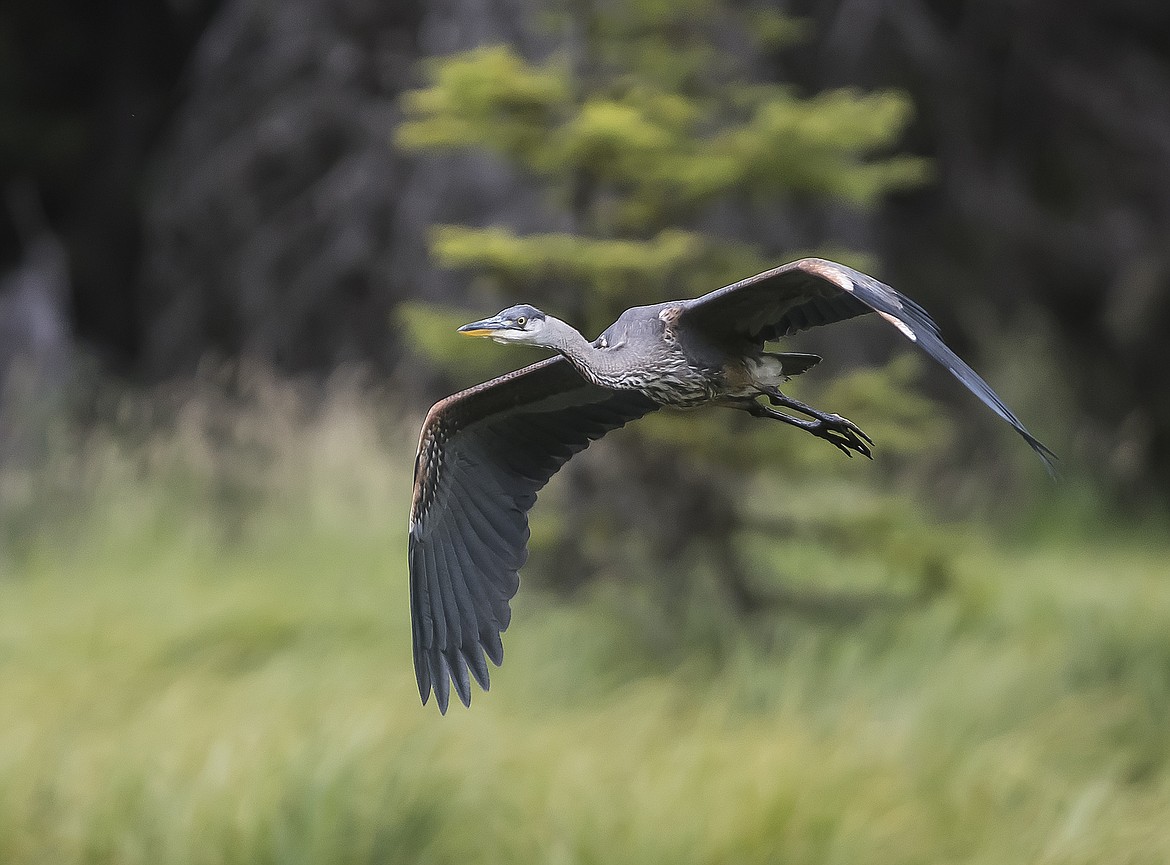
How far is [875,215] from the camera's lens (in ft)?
21.8

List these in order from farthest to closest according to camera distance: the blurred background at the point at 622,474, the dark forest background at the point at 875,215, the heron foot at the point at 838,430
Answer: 1. the dark forest background at the point at 875,215
2. the blurred background at the point at 622,474
3. the heron foot at the point at 838,430

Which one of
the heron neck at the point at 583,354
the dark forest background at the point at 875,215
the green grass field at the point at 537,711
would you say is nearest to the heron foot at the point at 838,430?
the heron neck at the point at 583,354

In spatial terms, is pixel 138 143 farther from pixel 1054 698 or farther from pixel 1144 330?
pixel 1054 698

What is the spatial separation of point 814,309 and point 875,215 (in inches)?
205

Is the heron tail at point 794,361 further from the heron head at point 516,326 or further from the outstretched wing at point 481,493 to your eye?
the outstretched wing at point 481,493

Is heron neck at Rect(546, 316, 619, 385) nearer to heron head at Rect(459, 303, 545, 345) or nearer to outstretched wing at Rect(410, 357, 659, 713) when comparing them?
heron head at Rect(459, 303, 545, 345)

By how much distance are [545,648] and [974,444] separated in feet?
12.3

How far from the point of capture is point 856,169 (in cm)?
412

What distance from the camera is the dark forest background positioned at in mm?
7293

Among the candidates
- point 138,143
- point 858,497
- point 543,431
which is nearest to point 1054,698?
point 858,497

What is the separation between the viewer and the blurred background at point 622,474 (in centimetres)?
296

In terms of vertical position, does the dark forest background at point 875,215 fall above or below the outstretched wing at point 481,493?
below

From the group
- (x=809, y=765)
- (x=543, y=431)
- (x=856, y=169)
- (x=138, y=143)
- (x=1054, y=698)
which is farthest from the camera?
(x=138, y=143)

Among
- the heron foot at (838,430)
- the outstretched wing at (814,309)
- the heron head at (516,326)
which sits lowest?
the heron foot at (838,430)
